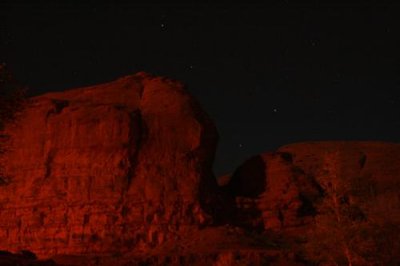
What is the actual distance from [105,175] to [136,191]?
3.36 meters

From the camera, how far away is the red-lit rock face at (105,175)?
51.4m

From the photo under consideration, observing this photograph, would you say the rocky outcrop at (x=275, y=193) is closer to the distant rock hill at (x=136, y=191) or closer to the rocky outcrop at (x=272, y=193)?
the rocky outcrop at (x=272, y=193)

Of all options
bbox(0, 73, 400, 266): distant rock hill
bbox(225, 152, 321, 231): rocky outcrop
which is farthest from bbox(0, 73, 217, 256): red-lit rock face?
bbox(225, 152, 321, 231): rocky outcrop

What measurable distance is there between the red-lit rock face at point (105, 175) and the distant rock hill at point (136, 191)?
0.10 m

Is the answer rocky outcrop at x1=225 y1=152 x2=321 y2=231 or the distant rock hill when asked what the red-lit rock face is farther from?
rocky outcrop at x1=225 y1=152 x2=321 y2=231

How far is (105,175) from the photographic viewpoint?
5347 cm

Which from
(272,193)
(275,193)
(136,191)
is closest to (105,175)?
(136,191)

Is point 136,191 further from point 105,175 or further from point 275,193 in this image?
point 275,193

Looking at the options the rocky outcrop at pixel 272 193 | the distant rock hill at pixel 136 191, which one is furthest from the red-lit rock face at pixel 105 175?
the rocky outcrop at pixel 272 193

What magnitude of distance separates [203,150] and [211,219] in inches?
289

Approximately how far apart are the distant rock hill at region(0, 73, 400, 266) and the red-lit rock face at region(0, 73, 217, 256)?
0.32ft

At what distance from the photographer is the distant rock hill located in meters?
49.7

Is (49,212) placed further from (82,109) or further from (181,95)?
(181,95)

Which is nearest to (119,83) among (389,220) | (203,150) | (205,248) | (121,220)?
(203,150)
